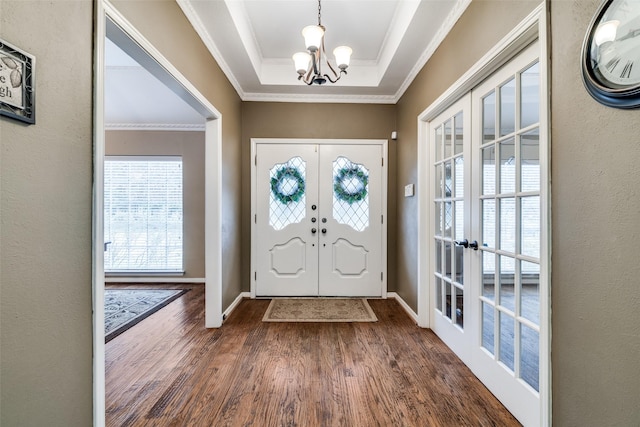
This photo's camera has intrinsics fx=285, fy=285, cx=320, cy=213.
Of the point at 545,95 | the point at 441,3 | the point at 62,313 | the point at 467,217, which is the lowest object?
the point at 62,313

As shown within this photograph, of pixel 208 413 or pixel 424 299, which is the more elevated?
pixel 424 299

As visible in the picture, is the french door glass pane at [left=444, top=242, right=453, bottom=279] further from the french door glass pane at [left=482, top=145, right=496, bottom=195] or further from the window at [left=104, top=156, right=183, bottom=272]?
the window at [left=104, top=156, right=183, bottom=272]

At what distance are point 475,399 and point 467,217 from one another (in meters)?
1.13

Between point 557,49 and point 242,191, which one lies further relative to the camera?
point 242,191

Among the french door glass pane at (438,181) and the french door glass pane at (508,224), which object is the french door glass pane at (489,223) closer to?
the french door glass pane at (508,224)

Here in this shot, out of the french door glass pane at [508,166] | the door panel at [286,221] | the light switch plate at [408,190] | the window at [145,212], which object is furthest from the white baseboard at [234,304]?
the french door glass pane at [508,166]

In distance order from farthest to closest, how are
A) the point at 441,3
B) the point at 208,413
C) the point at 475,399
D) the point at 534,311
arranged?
the point at 441,3
the point at 475,399
the point at 208,413
the point at 534,311

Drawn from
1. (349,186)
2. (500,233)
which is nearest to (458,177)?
(500,233)

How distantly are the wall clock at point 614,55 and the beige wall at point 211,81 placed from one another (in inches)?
76.5

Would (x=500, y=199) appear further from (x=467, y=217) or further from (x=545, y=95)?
(x=545, y=95)

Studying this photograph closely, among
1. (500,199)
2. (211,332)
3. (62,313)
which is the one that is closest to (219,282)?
(211,332)

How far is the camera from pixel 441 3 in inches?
77.1

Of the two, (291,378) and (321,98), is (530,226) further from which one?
(321,98)

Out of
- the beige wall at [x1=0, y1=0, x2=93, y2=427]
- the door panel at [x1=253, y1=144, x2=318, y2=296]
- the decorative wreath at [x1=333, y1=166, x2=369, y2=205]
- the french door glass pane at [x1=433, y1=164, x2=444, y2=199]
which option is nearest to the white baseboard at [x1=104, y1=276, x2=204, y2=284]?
the door panel at [x1=253, y1=144, x2=318, y2=296]
